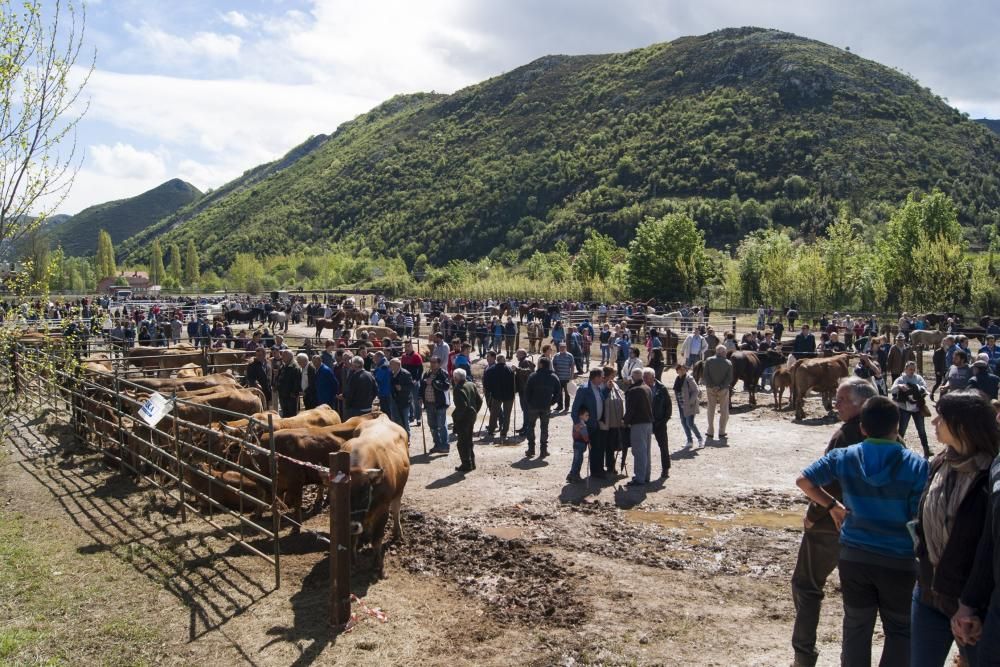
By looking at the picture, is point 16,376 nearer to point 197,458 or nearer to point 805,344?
point 197,458

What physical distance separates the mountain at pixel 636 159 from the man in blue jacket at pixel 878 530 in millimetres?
77544

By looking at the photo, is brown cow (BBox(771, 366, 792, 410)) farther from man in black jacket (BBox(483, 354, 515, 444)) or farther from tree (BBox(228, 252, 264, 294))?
tree (BBox(228, 252, 264, 294))

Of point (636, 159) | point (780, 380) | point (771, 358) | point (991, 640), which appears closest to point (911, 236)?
point (771, 358)

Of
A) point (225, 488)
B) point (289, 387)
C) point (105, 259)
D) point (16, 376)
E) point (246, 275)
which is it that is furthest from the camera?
point (105, 259)

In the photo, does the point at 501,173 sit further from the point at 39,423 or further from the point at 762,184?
the point at 39,423

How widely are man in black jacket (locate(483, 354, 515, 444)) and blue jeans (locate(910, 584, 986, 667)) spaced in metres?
9.05

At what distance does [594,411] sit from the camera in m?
→ 10.0

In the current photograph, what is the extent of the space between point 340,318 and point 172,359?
18405 millimetres

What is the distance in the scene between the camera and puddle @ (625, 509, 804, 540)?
8.08m

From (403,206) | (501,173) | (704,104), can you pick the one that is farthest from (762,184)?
(403,206)

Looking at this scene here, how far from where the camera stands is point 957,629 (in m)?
3.01

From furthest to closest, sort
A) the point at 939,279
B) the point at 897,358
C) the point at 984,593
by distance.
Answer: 1. the point at 939,279
2. the point at 897,358
3. the point at 984,593

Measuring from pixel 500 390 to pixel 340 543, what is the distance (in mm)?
6772

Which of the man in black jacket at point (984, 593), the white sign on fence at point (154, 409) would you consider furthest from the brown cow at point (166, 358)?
the man in black jacket at point (984, 593)
